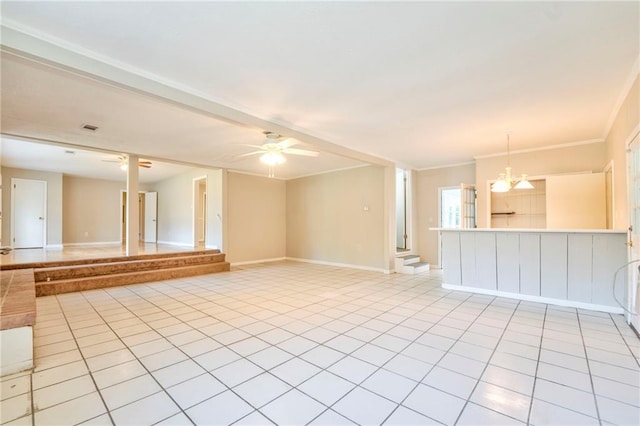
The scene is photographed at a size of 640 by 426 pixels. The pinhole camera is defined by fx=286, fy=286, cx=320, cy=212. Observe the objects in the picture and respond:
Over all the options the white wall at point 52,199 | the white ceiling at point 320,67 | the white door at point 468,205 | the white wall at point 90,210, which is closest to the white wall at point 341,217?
the white door at point 468,205

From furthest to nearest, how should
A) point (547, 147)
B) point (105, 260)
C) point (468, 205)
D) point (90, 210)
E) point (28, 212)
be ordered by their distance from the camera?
point (90, 210) < point (28, 212) < point (468, 205) < point (105, 260) < point (547, 147)

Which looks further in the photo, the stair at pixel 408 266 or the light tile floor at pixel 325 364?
the stair at pixel 408 266

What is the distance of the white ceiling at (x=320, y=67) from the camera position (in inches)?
78.9

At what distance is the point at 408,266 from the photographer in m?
6.48

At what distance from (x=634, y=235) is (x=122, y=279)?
749cm

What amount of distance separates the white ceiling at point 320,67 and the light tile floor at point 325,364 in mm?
2432

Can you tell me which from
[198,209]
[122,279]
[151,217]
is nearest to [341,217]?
[198,209]

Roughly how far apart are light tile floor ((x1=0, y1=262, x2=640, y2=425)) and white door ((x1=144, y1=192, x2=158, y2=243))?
621 cm

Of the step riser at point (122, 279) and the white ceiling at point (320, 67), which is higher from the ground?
the white ceiling at point (320, 67)

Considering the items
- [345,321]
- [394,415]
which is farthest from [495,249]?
[394,415]

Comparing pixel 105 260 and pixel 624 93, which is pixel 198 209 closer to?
pixel 105 260

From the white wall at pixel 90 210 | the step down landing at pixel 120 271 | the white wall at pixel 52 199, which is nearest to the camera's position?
the step down landing at pixel 120 271

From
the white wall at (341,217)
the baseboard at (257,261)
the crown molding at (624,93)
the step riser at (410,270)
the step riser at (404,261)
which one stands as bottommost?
the baseboard at (257,261)

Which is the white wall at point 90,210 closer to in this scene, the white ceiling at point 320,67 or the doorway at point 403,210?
the white ceiling at point 320,67
